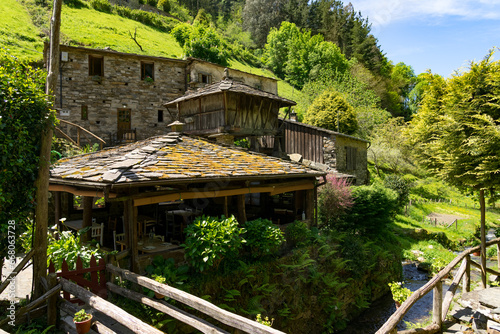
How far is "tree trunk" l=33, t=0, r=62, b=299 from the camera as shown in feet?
18.4

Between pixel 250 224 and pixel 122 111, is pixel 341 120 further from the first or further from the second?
pixel 250 224

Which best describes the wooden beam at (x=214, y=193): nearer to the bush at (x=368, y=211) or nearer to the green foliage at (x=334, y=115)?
the bush at (x=368, y=211)

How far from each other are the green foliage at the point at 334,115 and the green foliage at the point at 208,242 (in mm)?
20192

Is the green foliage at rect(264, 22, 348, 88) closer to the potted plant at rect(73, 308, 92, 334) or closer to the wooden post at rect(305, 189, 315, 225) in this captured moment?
the wooden post at rect(305, 189, 315, 225)

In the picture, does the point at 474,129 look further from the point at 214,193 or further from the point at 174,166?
Answer: the point at 174,166

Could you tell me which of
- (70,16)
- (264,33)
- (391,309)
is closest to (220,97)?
(391,309)

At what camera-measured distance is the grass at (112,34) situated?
30422 millimetres

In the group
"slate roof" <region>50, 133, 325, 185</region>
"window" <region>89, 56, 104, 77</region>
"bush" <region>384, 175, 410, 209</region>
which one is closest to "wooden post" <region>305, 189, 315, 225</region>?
"slate roof" <region>50, 133, 325, 185</region>

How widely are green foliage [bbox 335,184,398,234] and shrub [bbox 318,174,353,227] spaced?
0.37 meters

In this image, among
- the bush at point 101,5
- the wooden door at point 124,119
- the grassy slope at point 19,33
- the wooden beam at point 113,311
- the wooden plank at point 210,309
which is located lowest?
the wooden beam at point 113,311

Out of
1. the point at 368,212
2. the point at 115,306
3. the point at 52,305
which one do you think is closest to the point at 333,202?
the point at 368,212

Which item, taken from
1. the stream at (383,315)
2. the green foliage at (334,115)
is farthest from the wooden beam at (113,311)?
the green foliage at (334,115)

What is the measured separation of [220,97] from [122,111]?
10847mm

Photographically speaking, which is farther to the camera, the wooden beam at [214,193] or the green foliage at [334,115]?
the green foliage at [334,115]
